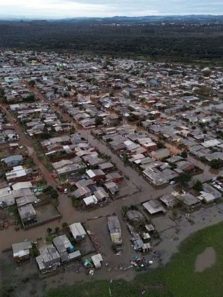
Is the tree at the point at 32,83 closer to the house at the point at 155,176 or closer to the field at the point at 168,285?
the house at the point at 155,176

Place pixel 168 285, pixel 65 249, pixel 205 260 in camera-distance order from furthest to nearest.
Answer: pixel 65 249, pixel 205 260, pixel 168 285

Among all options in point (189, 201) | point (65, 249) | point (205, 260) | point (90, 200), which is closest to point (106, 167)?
point (90, 200)

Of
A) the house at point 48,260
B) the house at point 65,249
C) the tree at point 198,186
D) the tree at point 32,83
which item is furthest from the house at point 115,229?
the tree at point 32,83

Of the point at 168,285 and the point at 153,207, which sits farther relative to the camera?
the point at 153,207

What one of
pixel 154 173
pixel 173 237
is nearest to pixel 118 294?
pixel 173 237

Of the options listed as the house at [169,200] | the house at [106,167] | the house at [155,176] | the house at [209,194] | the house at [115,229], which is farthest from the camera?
the house at [106,167]

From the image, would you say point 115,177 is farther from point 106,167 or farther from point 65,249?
point 65,249

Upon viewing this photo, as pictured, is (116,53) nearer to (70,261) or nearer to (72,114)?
(72,114)
